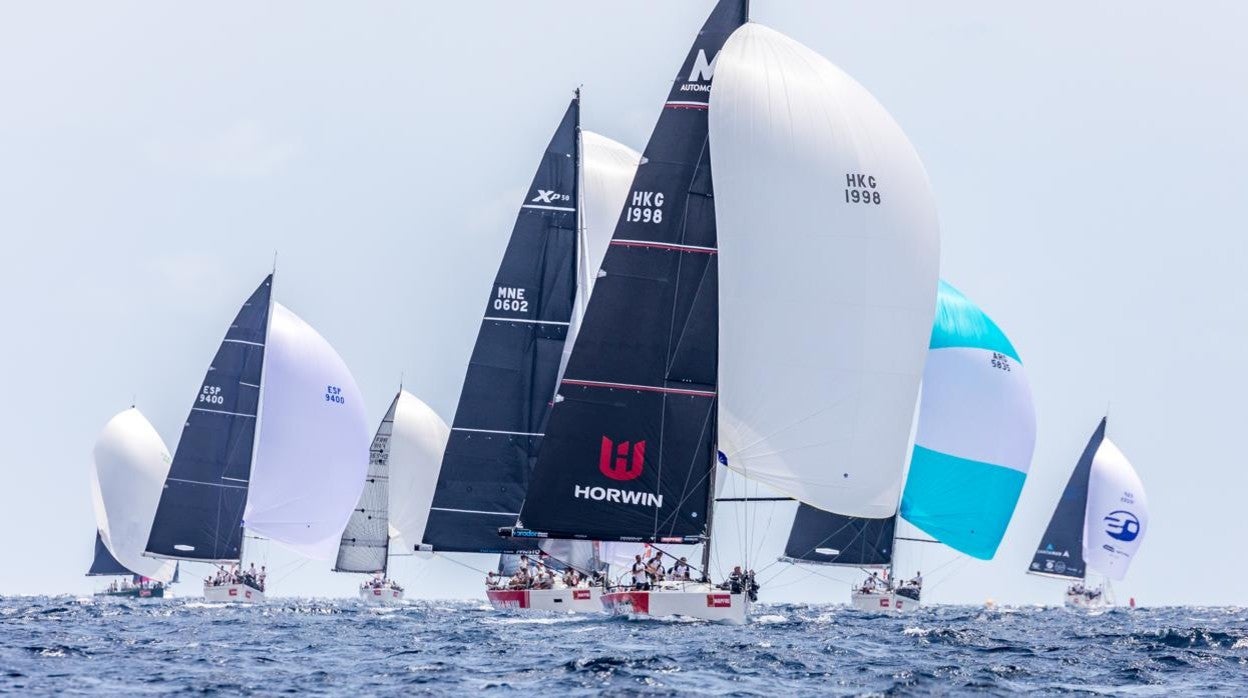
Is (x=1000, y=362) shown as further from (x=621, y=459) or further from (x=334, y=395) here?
(x=621, y=459)

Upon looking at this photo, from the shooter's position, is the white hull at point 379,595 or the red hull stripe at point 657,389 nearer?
the red hull stripe at point 657,389

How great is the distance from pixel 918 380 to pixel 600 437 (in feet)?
21.7

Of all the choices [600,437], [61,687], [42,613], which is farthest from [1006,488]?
[61,687]

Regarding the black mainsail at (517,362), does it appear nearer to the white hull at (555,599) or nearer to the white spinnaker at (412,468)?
the white hull at (555,599)

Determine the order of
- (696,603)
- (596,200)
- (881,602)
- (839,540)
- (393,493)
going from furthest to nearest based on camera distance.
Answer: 1. (393,493)
2. (839,540)
3. (881,602)
4. (596,200)
5. (696,603)

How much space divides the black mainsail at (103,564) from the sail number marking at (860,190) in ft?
175

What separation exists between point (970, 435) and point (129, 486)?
118 feet

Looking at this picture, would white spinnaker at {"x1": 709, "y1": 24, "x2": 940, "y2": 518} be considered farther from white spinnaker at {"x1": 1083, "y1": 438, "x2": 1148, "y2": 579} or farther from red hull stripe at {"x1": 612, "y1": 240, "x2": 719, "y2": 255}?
white spinnaker at {"x1": 1083, "y1": 438, "x2": 1148, "y2": 579}

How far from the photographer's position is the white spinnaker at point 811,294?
117 ft

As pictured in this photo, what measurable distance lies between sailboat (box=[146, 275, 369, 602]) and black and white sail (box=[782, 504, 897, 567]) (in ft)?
47.3

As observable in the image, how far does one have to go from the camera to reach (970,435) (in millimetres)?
55844

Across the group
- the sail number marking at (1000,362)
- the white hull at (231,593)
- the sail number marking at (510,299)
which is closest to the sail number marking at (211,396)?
the white hull at (231,593)

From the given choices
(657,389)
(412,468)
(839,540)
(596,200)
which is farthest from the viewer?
(412,468)

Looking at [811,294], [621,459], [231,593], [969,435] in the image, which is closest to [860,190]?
[811,294]
